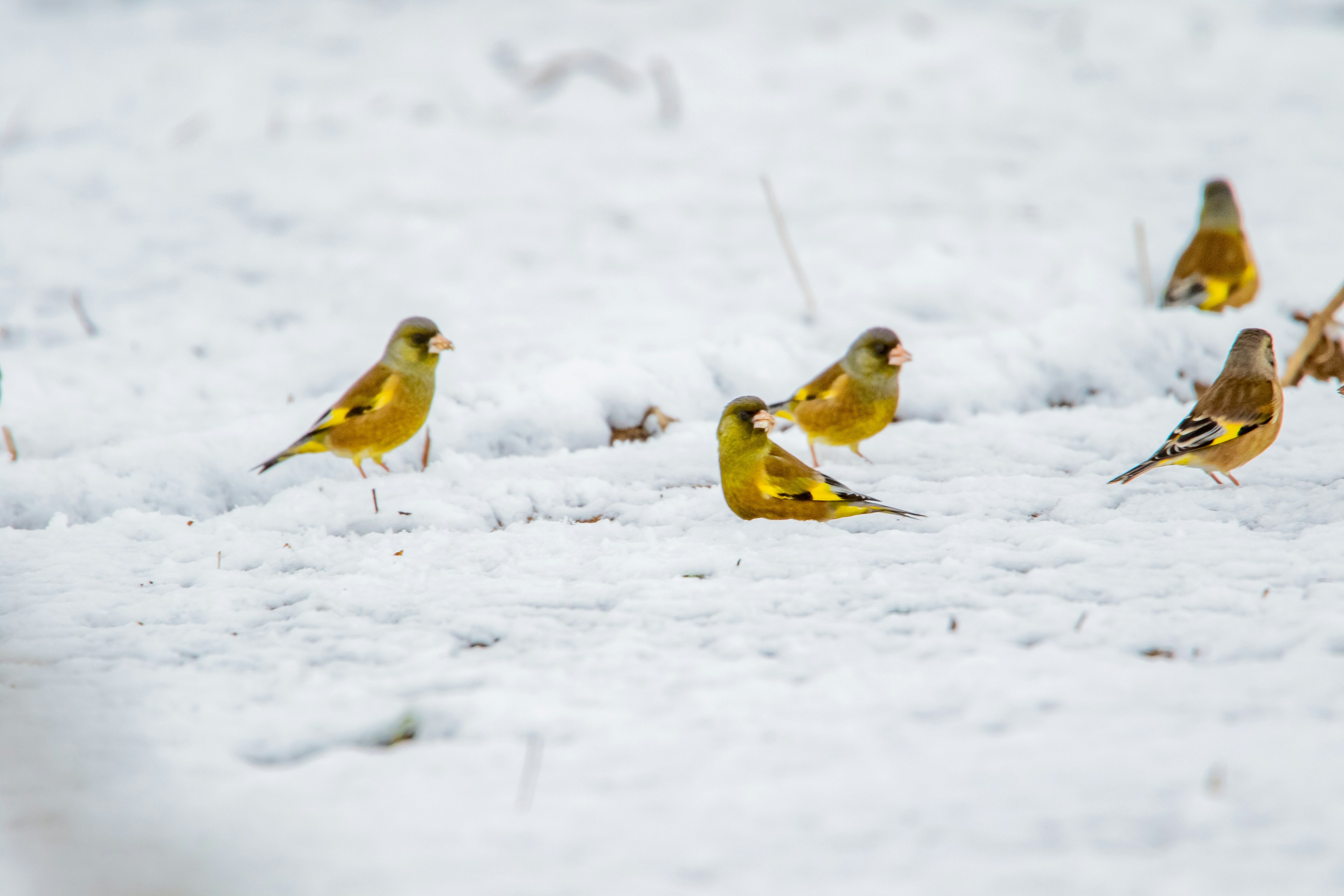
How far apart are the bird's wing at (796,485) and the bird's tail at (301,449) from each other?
2.12 m

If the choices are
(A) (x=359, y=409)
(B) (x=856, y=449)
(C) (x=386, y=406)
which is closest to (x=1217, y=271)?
(B) (x=856, y=449)

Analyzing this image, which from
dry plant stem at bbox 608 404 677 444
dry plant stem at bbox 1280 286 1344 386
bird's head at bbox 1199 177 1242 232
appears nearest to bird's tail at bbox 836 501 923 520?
dry plant stem at bbox 608 404 677 444

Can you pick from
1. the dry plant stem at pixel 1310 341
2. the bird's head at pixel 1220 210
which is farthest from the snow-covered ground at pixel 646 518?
the bird's head at pixel 1220 210

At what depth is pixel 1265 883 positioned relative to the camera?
164 cm

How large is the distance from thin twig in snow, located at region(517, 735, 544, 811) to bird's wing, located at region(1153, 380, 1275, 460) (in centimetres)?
273

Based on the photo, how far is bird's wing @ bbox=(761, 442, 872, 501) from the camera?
12.1ft

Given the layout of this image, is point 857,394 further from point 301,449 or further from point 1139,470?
point 301,449

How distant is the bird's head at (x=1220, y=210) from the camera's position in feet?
20.2

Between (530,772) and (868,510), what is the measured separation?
195 centimetres

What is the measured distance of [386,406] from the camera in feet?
14.4

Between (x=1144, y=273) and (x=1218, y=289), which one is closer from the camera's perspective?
(x=1218, y=289)

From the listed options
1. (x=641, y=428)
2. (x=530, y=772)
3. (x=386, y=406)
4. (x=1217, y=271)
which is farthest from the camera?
(x=1217, y=271)

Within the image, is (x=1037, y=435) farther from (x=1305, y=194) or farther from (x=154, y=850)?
(x=1305, y=194)

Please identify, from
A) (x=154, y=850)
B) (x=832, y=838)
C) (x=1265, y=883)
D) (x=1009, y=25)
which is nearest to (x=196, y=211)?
(x=154, y=850)
